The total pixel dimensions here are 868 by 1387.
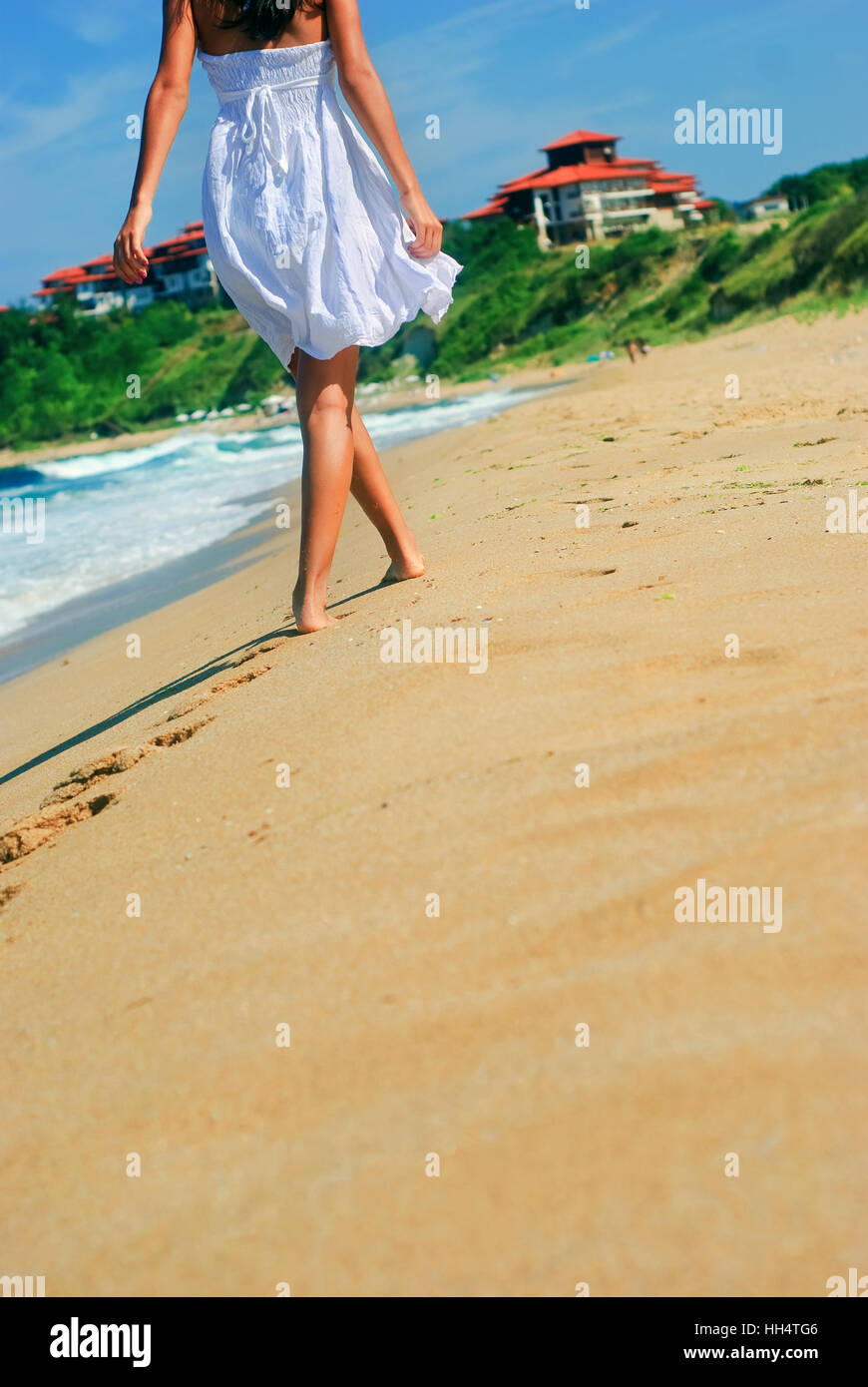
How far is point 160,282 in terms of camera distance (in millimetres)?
92188

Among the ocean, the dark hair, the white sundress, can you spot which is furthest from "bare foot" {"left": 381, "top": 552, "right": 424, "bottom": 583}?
the ocean

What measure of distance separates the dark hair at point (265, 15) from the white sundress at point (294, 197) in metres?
0.05

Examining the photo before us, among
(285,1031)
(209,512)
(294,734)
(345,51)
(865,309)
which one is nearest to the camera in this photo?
(285,1031)

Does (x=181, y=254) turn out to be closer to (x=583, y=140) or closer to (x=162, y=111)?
(x=583, y=140)

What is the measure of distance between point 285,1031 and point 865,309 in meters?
19.2

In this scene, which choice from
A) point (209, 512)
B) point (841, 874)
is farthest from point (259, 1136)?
point (209, 512)

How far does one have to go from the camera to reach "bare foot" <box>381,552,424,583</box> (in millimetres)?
3742

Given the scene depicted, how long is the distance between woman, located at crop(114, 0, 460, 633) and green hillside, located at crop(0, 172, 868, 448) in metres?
13.9

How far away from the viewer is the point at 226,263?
128 inches

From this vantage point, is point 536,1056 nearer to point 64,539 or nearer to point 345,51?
point 345,51

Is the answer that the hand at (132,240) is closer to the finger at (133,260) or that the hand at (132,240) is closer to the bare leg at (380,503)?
the finger at (133,260)

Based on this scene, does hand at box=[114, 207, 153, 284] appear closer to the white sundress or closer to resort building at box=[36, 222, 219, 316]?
the white sundress

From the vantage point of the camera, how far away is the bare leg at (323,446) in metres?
3.31

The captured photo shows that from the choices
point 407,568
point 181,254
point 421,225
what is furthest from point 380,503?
point 181,254
